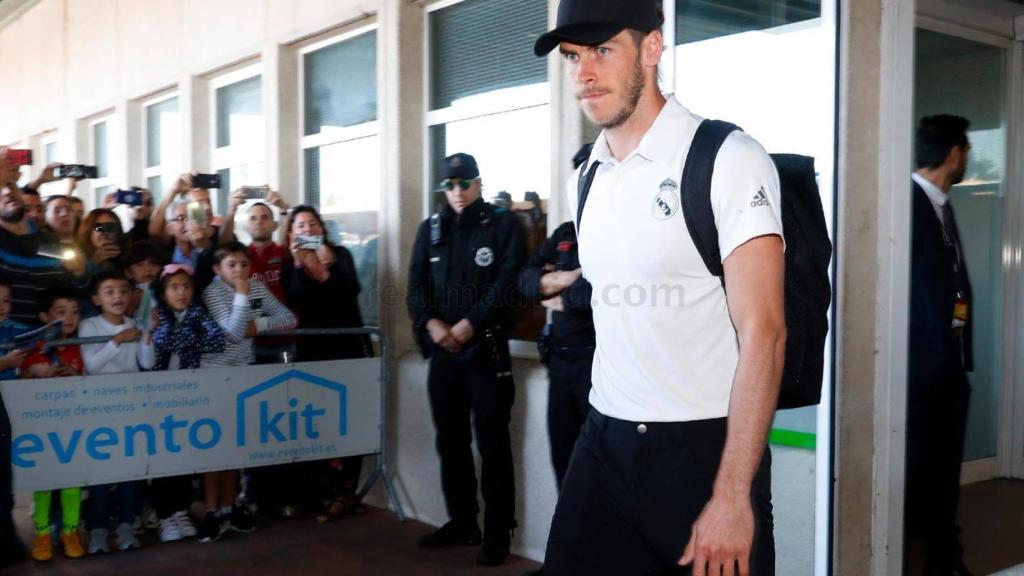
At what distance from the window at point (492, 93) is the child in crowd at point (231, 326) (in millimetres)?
1272

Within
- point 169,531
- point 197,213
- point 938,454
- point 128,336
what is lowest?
point 169,531

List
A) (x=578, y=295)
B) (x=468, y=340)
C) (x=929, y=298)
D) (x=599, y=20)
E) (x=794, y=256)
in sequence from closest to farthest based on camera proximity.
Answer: (x=794, y=256) < (x=599, y=20) < (x=929, y=298) < (x=578, y=295) < (x=468, y=340)

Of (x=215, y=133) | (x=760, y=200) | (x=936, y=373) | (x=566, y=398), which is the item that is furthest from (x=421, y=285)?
(x=215, y=133)

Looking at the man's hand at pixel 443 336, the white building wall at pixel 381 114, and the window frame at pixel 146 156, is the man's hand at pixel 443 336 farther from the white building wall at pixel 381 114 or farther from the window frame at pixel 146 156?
the window frame at pixel 146 156

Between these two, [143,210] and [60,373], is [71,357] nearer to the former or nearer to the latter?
[60,373]

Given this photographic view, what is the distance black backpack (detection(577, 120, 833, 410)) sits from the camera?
192 cm

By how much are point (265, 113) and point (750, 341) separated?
261 inches

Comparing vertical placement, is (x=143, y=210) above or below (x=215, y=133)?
below

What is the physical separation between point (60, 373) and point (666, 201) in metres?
4.34

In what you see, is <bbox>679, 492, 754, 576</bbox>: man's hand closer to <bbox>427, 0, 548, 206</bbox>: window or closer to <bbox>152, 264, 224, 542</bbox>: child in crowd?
<bbox>427, 0, 548, 206</bbox>: window

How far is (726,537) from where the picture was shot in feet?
6.02

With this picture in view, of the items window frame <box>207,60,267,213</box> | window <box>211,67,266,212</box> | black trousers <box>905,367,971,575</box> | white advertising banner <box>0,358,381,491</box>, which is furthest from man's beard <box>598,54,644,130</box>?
window frame <box>207,60,267,213</box>

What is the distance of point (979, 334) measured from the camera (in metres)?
6.18

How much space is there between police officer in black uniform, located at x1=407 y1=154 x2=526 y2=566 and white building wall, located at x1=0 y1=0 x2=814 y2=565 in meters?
0.23
